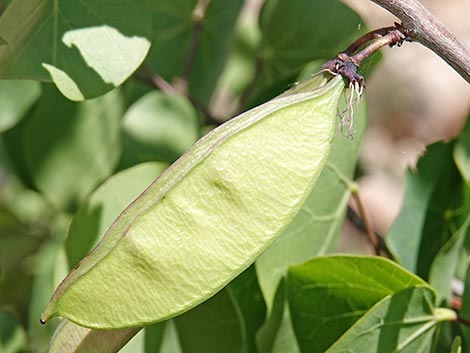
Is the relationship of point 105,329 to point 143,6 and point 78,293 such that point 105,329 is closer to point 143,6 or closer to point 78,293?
point 78,293

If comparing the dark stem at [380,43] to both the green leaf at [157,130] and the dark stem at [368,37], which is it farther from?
the green leaf at [157,130]

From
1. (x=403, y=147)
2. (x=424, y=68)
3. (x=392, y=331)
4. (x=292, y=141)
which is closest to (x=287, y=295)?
(x=392, y=331)

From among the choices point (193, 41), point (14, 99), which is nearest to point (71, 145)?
point (14, 99)

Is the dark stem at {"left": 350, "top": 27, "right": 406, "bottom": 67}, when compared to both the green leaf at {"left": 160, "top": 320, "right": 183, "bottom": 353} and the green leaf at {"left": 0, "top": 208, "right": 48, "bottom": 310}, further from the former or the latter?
the green leaf at {"left": 0, "top": 208, "right": 48, "bottom": 310}

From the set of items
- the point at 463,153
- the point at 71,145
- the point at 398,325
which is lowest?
the point at 71,145

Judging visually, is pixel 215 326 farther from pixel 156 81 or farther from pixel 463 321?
pixel 156 81

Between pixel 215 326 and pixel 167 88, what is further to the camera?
pixel 167 88
